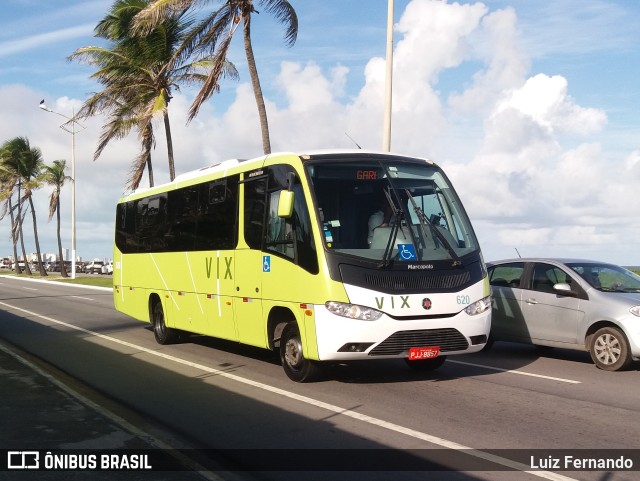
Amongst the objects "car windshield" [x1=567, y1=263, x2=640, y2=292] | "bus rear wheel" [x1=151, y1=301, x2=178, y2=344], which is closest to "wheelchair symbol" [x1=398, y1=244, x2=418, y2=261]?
"car windshield" [x1=567, y1=263, x2=640, y2=292]

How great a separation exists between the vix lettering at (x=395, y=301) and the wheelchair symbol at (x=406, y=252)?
21.7 inches

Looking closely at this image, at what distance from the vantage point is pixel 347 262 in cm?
952

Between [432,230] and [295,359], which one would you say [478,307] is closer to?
[432,230]

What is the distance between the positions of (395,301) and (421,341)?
2.12 ft

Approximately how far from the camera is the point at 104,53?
3397 cm

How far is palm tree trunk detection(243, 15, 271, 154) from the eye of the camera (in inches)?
950

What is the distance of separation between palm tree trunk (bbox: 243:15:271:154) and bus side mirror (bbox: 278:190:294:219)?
14.3 m

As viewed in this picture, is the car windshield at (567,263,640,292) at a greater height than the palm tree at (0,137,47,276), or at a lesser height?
lesser

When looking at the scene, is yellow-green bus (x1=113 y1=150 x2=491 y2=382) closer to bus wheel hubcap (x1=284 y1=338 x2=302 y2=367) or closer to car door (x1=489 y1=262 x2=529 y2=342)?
bus wheel hubcap (x1=284 y1=338 x2=302 y2=367)

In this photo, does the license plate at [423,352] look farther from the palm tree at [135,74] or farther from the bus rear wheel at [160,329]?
the palm tree at [135,74]

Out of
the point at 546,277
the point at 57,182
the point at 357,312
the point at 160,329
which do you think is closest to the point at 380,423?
the point at 357,312

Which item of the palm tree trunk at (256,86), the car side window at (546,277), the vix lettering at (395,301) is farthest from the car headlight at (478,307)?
the palm tree trunk at (256,86)

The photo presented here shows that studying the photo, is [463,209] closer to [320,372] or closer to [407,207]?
[407,207]

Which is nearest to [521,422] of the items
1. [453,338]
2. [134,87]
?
[453,338]
